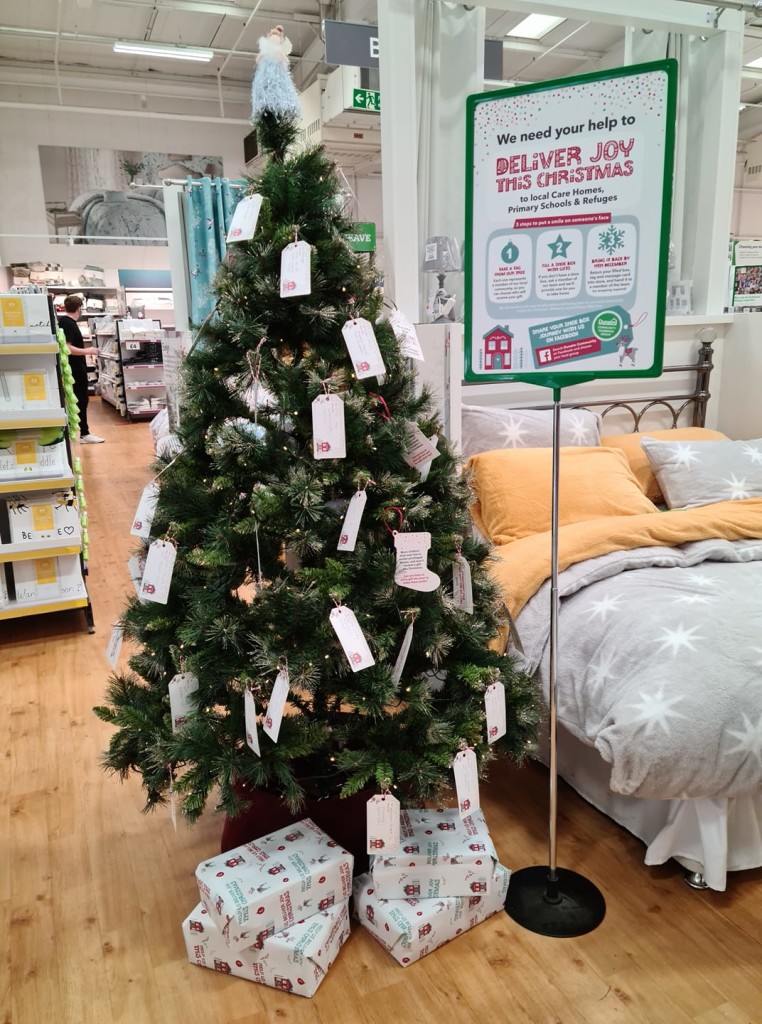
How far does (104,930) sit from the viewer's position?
1.85m

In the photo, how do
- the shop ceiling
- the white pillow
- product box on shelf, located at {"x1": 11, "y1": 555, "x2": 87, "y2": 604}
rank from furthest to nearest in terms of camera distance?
the shop ceiling → product box on shelf, located at {"x1": 11, "y1": 555, "x2": 87, "y2": 604} → the white pillow

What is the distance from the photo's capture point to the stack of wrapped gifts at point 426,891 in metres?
1.72

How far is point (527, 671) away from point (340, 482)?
0.87 metres

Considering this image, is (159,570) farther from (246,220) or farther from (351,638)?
(246,220)

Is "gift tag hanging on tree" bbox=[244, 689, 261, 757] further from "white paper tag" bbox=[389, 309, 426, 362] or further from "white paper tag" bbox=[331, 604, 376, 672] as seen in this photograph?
"white paper tag" bbox=[389, 309, 426, 362]

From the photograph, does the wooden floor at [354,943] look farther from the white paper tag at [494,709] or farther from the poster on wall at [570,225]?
the poster on wall at [570,225]

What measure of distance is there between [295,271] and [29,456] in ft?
7.47

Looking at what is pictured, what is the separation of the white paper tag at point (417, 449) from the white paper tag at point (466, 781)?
68cm

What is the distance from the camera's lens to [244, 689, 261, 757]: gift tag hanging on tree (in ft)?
5.53

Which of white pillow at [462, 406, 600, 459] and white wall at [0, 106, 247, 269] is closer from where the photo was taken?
white pillow at [462, 406, 600, 459]

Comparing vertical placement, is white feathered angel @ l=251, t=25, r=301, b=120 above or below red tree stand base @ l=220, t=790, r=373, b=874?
above

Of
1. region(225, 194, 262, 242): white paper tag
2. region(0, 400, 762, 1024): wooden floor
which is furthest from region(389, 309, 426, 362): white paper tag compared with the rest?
region(0, 400, 762, 1024): wooden floor

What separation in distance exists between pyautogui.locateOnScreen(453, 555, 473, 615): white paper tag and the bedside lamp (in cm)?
175

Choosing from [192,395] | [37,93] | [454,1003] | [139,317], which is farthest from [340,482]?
[37,93]
